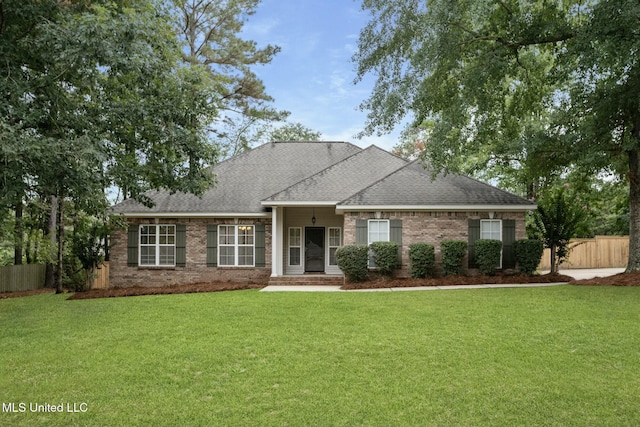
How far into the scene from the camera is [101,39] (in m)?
9.21

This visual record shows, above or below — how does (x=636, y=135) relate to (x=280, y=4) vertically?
below

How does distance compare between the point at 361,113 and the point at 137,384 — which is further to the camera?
the point at 361,113

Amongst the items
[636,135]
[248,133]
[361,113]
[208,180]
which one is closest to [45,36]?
[208,180]

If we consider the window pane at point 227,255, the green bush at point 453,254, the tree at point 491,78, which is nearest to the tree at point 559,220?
the tree at point 491,78

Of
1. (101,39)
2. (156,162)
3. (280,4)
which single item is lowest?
(156,162)

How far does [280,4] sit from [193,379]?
56.9 feet

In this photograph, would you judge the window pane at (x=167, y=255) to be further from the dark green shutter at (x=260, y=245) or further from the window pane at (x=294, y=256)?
the window pane at (x=294, y=256)

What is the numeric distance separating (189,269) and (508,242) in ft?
35.9

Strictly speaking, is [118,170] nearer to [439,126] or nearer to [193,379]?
[193,379]

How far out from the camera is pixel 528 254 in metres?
14.1

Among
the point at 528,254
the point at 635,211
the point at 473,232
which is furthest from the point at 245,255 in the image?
the point at 635,211

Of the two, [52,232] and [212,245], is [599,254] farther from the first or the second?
[52,232]

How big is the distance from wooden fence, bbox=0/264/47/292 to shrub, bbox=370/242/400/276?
13064 millimetres

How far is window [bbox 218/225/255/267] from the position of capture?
16109mm
